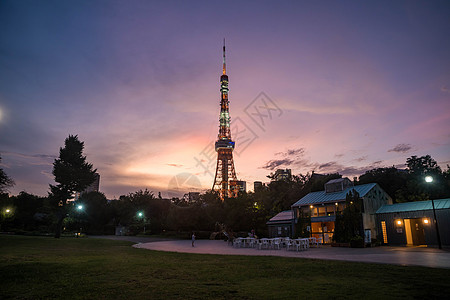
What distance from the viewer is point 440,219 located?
22656mm

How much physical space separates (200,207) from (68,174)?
78.9ft

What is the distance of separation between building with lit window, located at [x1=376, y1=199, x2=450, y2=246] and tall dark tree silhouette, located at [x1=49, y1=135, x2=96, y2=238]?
129 ft

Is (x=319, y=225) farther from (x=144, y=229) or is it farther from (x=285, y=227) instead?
(x=144, y=229)

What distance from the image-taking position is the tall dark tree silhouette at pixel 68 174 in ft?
131

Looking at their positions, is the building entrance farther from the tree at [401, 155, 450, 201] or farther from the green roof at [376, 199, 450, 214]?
the tree at [401, 155, 450, 201]

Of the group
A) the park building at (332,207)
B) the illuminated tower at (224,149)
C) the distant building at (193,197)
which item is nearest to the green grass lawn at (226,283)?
the park building at (332,207)

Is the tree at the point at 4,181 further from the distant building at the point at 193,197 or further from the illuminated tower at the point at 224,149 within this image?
the illuminated tower at the point at 224,149

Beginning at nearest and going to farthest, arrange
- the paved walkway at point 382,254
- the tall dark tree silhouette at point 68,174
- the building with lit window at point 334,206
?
the paved walkway at point 382,254
the building with lit window at point 334,206
the tall dark tree silhouette at point 68,174

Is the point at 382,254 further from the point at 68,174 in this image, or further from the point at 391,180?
the point at 68,174

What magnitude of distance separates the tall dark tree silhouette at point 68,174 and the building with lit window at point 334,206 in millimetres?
31192

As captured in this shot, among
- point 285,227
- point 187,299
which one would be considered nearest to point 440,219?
point 285,227

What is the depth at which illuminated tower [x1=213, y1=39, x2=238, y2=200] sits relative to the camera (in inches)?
3467

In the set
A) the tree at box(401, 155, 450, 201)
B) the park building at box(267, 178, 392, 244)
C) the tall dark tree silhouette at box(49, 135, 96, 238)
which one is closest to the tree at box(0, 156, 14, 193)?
the tall dark tree silhouette at box(49, 135, 96, 238)

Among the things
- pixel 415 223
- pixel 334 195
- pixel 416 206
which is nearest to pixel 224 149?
pixel 334 195
